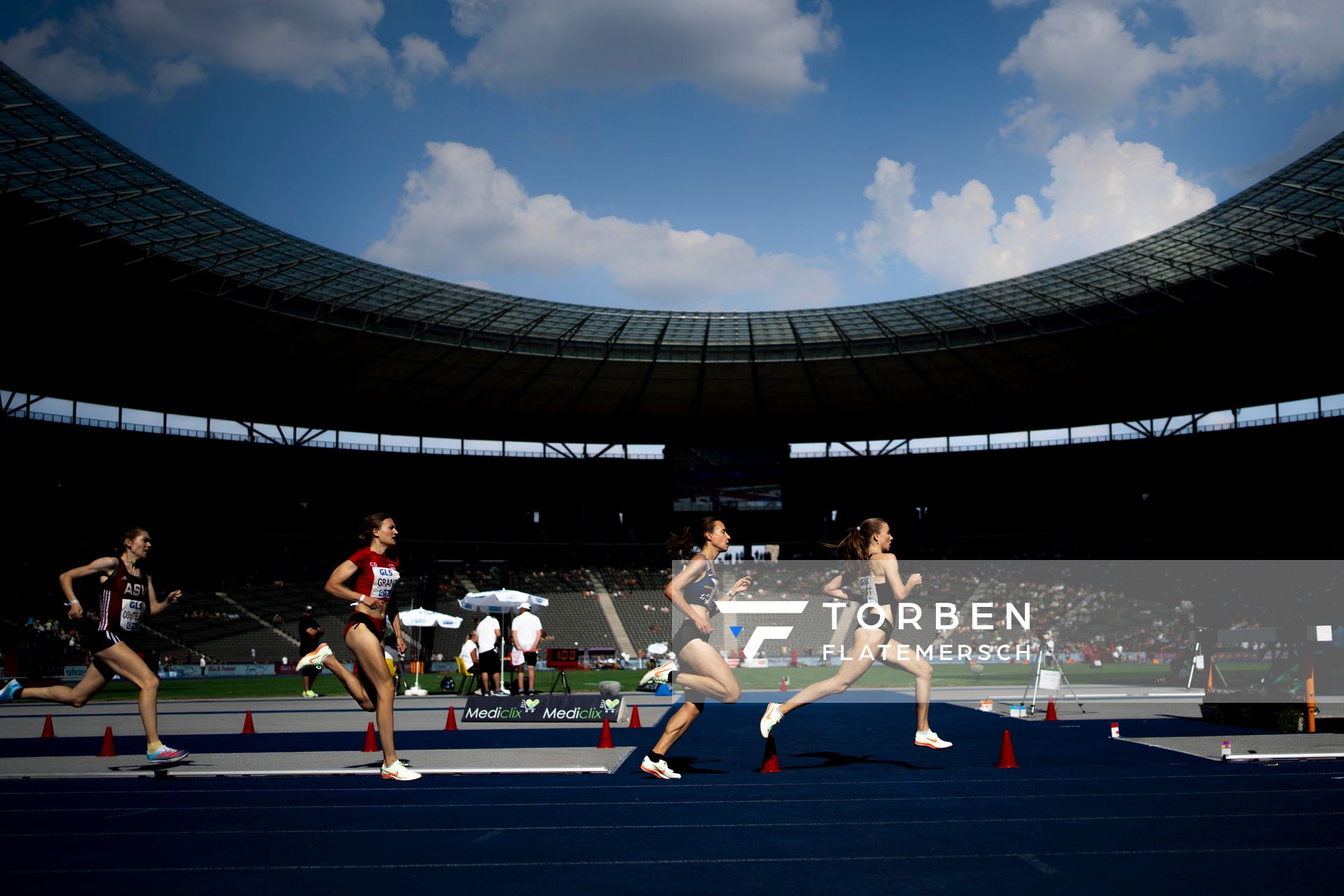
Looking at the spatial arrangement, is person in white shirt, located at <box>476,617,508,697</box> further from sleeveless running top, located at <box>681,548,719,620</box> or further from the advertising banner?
sleeveless running top, located at <box>681,548,719,620</box>

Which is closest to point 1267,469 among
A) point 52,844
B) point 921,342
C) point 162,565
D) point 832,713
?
point 921,342

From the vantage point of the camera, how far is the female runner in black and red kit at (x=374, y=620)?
9.21 meters

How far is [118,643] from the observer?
1032 cm

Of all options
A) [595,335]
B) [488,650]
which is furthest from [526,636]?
[595,335]

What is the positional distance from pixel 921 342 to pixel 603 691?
33.7m

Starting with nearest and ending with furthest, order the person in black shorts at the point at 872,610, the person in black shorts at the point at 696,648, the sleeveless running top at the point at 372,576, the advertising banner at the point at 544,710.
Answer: the person in black shorts at the point at 696,648 → the sleeveless running top at the point at 372,576 → the person in black shorts at the point at 872,610 → the advertising banner at the point at 544,710

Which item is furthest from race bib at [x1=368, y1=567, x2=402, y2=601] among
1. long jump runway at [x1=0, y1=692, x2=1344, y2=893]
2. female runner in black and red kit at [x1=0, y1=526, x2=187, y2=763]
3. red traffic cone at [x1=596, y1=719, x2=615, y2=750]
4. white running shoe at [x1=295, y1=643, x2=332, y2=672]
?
red traffic cone at [x1=596, y1=719, x2=615, y2=750]

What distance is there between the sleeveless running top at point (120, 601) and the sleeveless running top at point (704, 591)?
5.39 m

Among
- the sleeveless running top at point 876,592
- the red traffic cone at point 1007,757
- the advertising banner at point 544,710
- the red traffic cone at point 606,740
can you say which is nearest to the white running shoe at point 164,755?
the red traffic cone at point 606,740

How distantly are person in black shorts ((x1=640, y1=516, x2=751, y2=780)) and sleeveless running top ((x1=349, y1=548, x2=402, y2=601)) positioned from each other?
8.20 feet

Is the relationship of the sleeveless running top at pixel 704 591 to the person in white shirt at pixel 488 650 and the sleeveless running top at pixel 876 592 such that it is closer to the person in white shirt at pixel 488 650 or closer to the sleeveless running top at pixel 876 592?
the sleeveless running top at pixel 876 592

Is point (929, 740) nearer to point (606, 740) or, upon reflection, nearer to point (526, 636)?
point (606, 740)

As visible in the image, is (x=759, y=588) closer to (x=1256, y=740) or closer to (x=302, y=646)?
(x=302, y=646)

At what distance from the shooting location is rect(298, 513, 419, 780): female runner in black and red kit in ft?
30.2
